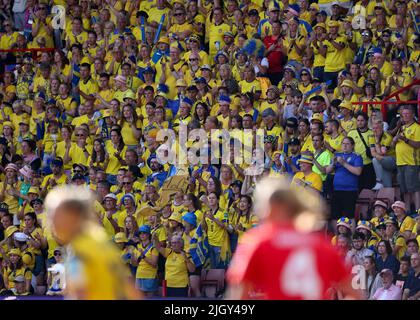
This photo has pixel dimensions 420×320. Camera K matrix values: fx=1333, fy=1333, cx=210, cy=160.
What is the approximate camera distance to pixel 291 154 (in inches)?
632

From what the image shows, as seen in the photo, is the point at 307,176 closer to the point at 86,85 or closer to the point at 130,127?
the point at 130,127

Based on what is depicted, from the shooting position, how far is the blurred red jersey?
6.98m

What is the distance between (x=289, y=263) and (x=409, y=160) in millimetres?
8746

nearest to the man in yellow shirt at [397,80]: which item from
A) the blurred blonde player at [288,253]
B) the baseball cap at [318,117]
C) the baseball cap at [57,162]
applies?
the baseball cap at [318,117]

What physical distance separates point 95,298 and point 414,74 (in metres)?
10.2

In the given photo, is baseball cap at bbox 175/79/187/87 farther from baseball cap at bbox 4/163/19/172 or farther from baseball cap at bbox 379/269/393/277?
baseball cap at bbox 379/269/393/277

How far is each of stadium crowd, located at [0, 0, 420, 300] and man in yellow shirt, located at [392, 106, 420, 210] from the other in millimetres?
14

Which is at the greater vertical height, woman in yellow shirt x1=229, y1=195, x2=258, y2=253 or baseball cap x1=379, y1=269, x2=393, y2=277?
woman in yellow shirt x1=229, y1=195, x2=258, y2=253

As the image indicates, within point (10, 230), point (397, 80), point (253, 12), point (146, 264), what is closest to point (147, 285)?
point (146, 264)

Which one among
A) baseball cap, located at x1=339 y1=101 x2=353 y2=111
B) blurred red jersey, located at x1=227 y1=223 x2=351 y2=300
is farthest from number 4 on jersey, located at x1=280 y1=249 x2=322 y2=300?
baseball cap, located at x1=339 y1=101 x2=353 y2=111

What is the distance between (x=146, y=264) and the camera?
51.1ft

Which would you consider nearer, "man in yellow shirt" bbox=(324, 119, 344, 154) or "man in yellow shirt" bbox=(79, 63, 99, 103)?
"man in yellow shirt" bbox=(324, 119, 344, 154)

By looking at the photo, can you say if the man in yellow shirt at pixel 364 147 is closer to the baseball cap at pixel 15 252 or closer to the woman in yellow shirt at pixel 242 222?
the woman in yellow shirt at pixel 242 222
